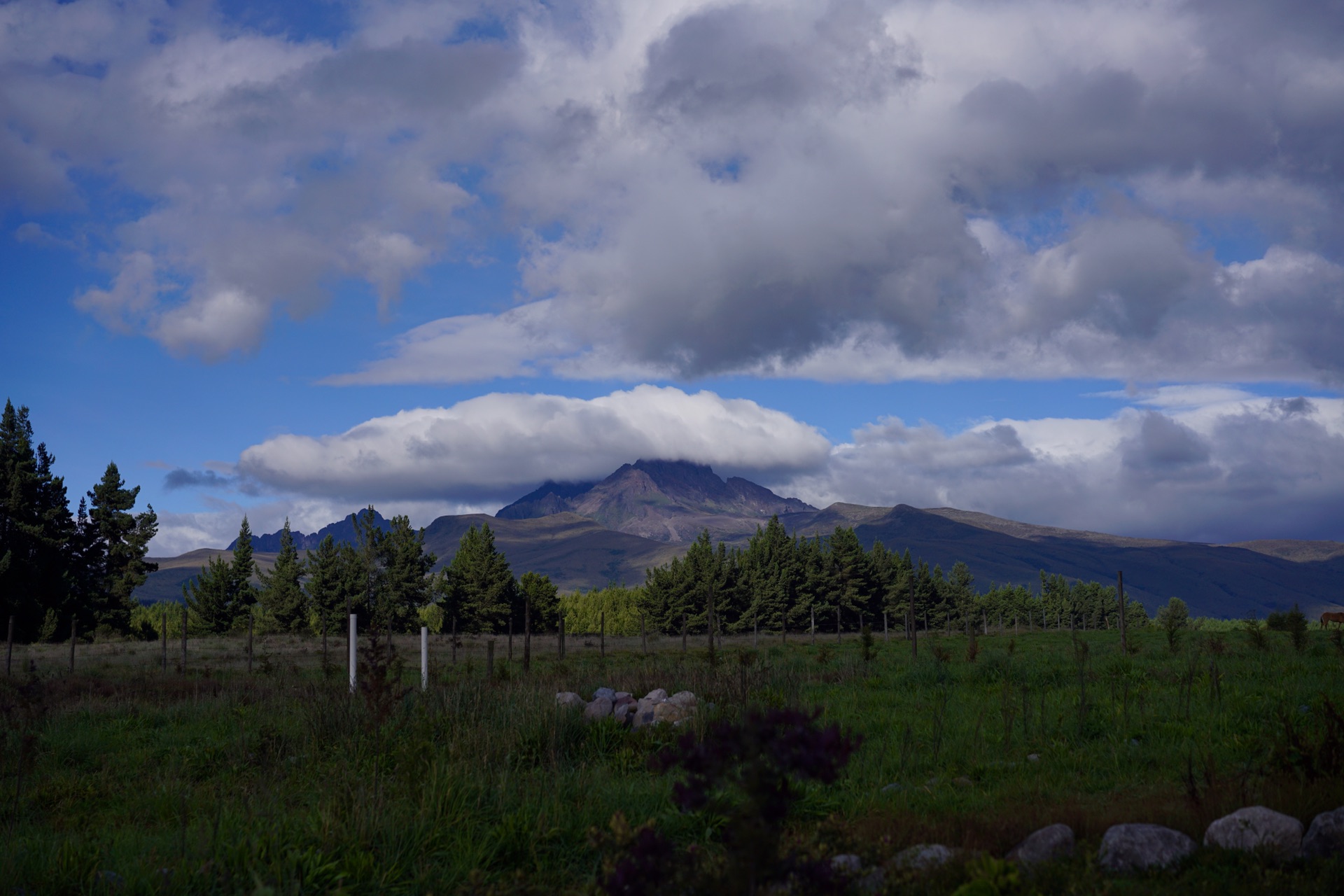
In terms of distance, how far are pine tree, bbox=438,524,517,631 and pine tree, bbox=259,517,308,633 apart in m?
9.76

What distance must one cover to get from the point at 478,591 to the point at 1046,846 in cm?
6123

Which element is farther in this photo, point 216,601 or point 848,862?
point 216,601

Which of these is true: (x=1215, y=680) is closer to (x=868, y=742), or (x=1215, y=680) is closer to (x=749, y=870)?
(x=868, y=742)

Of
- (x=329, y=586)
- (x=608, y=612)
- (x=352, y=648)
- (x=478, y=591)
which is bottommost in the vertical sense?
(x=608, y=612)

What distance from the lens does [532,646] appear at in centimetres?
4853

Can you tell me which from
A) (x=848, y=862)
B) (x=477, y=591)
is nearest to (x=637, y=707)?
(x=848, y=862)

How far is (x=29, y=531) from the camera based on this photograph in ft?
147

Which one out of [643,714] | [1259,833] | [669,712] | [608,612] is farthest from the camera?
[608,612]

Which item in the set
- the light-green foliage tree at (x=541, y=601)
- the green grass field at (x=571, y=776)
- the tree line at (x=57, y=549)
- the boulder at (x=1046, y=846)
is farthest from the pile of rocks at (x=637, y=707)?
the light-green foliage tree at (x=541, y=601)

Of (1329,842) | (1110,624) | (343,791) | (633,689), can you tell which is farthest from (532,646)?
(1110,624)

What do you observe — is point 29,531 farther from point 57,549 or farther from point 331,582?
point 331,582

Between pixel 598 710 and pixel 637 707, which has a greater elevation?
pixel 598 710

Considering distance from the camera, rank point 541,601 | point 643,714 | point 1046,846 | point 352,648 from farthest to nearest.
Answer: point 541,601 → point 352,648 → point 643,714 → point 1046,846

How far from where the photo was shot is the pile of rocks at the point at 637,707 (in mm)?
11266
